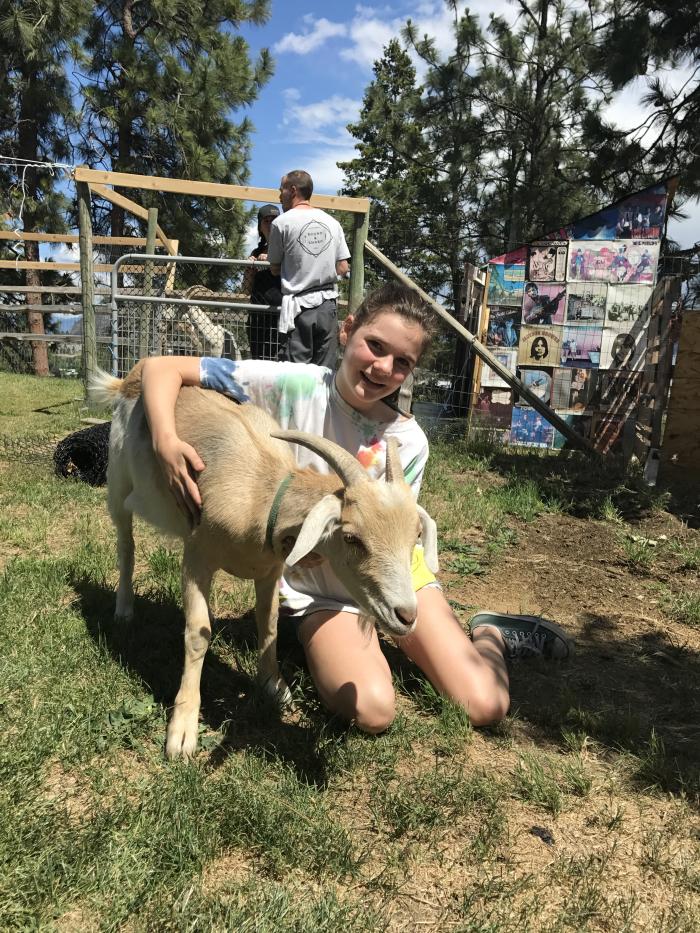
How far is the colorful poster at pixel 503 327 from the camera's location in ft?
30.1

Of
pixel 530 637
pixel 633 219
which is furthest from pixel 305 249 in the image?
pixel 633 219

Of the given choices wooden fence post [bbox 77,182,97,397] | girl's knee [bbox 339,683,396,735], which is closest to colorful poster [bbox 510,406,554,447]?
wooden fence post [bbox 77,182,97,397]

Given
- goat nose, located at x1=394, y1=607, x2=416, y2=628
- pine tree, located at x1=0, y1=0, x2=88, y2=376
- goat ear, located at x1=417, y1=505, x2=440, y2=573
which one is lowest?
goat nose, located at x1=394, y1=607, x2=416, y2=628

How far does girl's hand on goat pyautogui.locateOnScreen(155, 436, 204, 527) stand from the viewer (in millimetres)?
2529

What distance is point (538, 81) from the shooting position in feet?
A: 54.8

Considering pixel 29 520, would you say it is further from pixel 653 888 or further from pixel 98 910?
pixel 653 888

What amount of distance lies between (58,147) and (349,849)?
59.5 ft

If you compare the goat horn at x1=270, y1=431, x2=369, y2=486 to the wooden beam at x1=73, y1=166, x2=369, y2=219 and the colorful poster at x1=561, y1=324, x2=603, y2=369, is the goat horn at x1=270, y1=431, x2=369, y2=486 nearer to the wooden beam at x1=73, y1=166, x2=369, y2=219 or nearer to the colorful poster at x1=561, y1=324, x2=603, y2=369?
the wooden beam at x1=73, y1=166, x2=369, y2=219

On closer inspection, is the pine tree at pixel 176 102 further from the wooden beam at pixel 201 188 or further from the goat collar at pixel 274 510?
the goat collar at pixel 274 510

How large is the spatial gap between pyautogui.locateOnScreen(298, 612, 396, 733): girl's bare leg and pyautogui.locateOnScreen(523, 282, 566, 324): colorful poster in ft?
23.0

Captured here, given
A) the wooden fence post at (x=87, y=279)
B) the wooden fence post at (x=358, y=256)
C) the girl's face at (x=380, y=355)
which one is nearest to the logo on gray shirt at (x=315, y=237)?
the wooden fence post at (x=358, y=256)

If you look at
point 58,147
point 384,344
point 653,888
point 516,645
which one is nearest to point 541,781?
point 653,888

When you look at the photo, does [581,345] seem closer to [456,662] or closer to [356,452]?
[356,452]

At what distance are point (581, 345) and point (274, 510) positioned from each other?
739 centimetres
